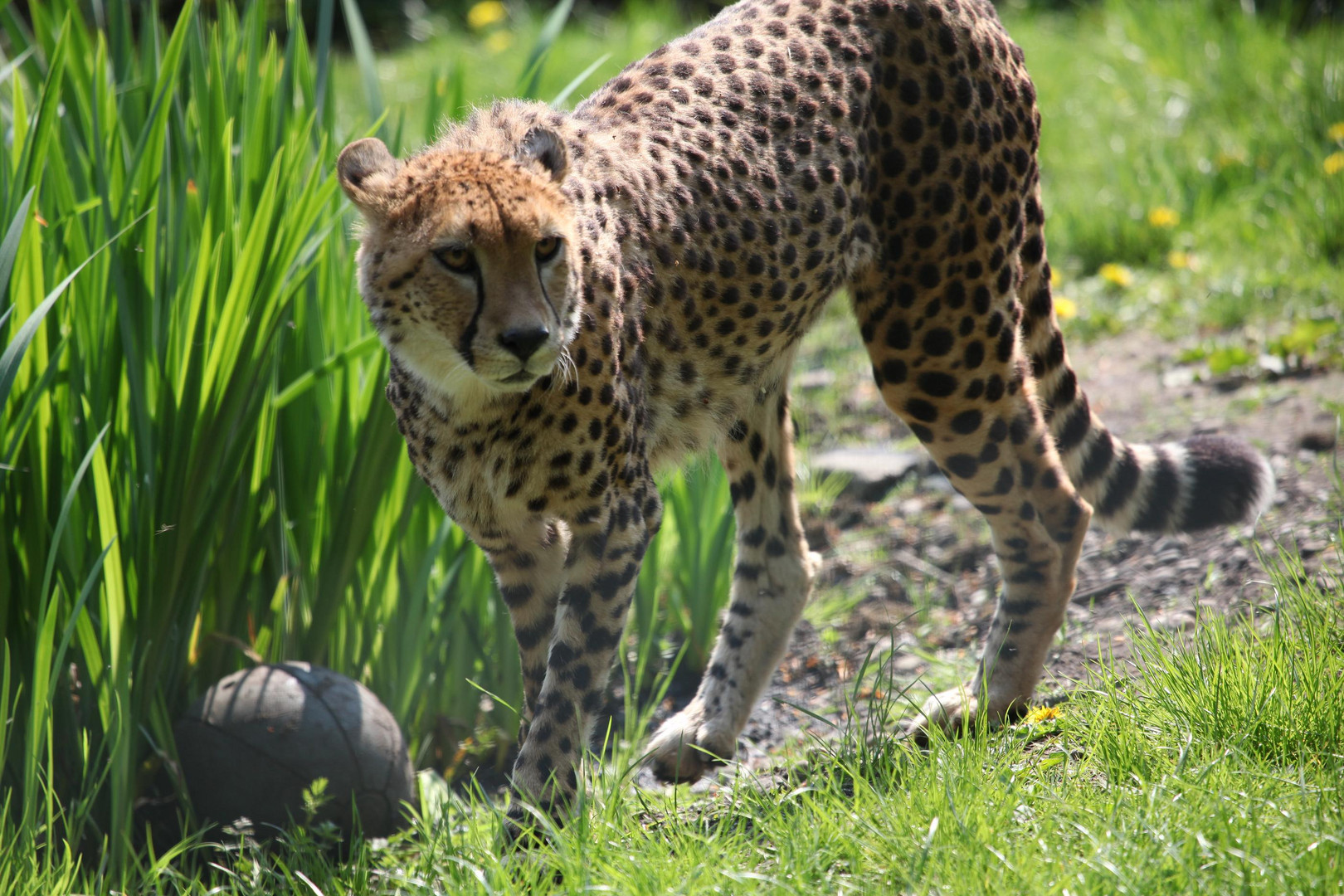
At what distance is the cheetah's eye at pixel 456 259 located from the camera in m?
2.18

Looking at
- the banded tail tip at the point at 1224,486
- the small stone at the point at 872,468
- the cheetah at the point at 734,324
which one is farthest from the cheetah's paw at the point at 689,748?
the small stone at the point at 872,468

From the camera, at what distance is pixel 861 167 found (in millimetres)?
2941

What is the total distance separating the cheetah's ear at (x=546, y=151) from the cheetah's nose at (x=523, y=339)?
0.45m

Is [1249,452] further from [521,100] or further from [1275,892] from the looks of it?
[521,100]

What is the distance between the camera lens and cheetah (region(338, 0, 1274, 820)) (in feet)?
7.64

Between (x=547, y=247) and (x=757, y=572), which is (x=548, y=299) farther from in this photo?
(x=757, y=572)

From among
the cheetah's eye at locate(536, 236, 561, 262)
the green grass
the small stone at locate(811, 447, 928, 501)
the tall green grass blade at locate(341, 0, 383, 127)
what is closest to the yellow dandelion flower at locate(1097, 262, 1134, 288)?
A: the small stone at locate(811, 447, 928, 501)

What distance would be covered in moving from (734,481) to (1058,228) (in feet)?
11.3

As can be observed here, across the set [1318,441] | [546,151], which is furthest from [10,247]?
[1318,441]

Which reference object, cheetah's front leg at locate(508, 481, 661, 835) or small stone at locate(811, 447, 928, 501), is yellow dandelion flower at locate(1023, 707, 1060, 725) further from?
small stone at locate(811, 447, 928, 501)

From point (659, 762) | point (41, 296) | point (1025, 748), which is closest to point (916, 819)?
point (1025, 748)

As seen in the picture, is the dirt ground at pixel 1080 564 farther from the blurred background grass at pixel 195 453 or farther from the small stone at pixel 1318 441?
the blurred background grass at pixel 195 453

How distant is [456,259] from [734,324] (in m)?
0.87

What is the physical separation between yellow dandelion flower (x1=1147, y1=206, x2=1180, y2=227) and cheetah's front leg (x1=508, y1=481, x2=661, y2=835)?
4005 millimetres
